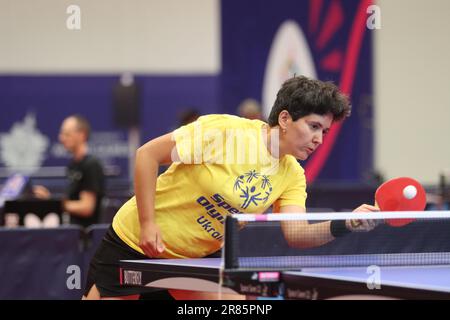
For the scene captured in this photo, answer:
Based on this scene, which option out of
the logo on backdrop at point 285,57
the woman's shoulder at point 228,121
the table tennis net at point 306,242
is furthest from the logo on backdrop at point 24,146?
the woman's shoulder at point 228,121

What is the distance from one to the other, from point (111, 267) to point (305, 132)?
929 millimetres

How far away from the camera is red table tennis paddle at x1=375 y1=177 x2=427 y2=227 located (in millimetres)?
3342

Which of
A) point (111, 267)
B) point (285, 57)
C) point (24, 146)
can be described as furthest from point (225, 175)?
point (24, 146)

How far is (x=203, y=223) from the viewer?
3.51 meters

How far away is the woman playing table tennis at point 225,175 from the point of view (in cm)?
334

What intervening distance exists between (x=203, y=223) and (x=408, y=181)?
30.0 inches

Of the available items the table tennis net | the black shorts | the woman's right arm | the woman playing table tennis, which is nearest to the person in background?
the table tennis net

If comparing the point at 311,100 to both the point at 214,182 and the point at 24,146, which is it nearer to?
the point at 214,182

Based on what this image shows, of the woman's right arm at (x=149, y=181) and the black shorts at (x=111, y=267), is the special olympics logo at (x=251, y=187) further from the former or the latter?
the black shorts at (x=111, y=267)

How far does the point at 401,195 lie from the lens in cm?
338

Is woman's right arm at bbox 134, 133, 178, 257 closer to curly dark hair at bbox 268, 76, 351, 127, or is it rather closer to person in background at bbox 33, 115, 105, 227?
curly dark hair at bbox 268, 76, 351, 127

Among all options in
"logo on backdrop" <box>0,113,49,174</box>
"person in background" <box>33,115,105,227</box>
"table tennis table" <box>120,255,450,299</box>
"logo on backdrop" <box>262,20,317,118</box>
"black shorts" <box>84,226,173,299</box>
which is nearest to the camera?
"table tennis table" <box>120,255,450,299</box>

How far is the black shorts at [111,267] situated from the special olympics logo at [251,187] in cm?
48

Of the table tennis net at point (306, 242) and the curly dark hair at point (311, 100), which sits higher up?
the curly dark hair at point (311, 100)
